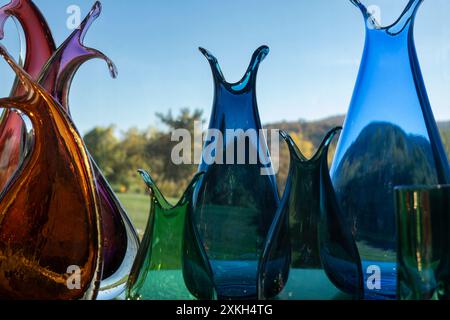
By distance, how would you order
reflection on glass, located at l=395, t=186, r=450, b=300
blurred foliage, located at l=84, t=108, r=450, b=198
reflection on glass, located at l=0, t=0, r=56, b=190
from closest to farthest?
reflection on glass, located at l=395, t=186, r=450, b=300 < reflection on glass, located at l=0, t=0, r=56, b=190 < blurred foliage, located at l=84, t=108, r=450, b=198

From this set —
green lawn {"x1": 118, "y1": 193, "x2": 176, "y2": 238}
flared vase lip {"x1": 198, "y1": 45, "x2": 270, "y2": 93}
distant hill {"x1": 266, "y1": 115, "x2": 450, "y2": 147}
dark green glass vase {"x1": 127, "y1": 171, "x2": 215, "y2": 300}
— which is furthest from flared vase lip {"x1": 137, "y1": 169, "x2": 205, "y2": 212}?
green lawn {"x1": 118, "y1": 193, "x2": 176, "y2": 238}

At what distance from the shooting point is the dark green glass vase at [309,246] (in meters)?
0.35

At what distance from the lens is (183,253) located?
0.37 m

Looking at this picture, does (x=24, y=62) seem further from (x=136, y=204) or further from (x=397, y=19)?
(x=136, y=204)

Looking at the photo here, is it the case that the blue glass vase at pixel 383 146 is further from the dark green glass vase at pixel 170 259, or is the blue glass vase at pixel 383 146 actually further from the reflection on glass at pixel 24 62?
the reflection on glass at pixel 24 62

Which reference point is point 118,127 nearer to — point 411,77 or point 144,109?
point 144,109

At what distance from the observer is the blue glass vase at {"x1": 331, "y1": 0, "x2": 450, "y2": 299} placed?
0.41 meters

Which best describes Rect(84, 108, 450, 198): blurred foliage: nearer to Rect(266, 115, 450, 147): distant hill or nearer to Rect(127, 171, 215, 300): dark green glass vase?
Rect(266, 115, 450, 147): distant hill

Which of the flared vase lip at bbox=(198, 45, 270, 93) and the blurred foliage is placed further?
the blurred foliage

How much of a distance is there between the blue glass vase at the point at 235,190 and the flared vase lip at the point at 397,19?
0.09m

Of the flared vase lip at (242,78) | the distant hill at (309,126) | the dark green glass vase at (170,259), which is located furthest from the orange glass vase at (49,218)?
the distant hill at (309,126)

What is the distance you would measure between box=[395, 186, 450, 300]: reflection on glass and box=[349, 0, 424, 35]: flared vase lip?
19 cm

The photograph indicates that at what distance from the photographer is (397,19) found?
0.44 meters
